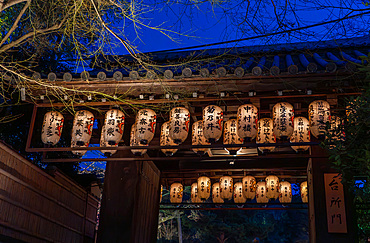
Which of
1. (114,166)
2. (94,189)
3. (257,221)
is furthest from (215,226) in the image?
(114,166)

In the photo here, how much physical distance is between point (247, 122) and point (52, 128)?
3868mm

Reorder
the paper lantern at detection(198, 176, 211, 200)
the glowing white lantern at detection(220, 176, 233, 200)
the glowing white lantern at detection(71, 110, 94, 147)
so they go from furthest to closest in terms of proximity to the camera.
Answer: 1. the paper lantern at detection(198, 176, 211, 200)
2. the glowing white lantern at detection(220, 176, 233, 200)
3. the glowing white lantern at detection(71, 110, 94, 147)

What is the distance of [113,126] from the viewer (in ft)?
24.2

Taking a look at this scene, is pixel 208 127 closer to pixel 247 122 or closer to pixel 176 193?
pixel 247 122

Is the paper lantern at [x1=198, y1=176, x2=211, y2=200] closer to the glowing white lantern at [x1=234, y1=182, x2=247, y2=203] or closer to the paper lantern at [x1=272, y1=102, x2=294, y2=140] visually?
the glowing white lantern at [x1=234, y1=182, x2=247, y2=203]

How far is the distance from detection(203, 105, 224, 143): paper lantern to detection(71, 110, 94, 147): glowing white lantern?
2.35 meters

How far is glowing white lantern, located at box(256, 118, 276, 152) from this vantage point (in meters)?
7.41

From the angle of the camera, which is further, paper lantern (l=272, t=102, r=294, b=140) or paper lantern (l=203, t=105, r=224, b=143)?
paper lantern (l=203, t=105, r=224, b=143)

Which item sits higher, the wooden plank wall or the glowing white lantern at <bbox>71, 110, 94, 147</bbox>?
the glowing white lantern at <bbox>71, 110, 94, 147</bbox>

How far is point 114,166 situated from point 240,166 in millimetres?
3788

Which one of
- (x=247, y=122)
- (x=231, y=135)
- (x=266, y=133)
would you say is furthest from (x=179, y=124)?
(x=266, y=133)

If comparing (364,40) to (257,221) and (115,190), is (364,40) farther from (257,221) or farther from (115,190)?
(257,221)

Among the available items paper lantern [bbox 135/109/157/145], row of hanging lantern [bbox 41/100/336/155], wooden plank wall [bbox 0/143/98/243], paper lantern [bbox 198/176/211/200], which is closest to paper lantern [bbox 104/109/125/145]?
row of hanging lantern [bbox 41/100/336/155]

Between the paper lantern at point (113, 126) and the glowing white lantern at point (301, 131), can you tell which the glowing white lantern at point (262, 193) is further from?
the paper lantern at point (113, 126)
